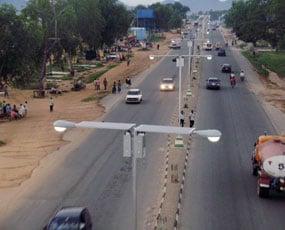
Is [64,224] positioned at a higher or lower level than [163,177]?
higher

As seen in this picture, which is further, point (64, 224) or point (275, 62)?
point (275, 62)

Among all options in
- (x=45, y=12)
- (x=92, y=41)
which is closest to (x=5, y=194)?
(x=45, y=12)

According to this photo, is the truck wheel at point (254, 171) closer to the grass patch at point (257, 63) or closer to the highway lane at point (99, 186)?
the highway lane at point (99, 186)

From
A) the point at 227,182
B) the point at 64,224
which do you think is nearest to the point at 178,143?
the point at 227,182

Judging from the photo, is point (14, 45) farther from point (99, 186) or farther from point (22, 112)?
point (99, 186)

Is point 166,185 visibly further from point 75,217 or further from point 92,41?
point 92,41

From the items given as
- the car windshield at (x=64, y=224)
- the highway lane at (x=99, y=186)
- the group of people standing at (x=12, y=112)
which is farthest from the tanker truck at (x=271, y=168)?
the group of people standing at (x=12, y=112)
